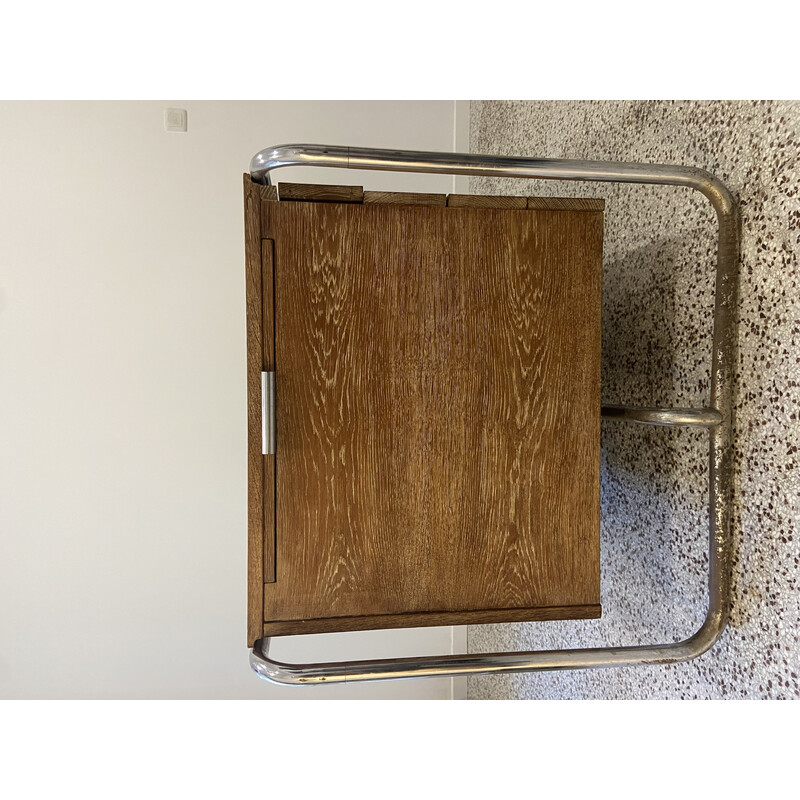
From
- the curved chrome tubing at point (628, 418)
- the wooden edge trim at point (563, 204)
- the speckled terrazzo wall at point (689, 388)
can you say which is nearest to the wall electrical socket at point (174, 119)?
the speckled terrazzo wall at point (689, 388)

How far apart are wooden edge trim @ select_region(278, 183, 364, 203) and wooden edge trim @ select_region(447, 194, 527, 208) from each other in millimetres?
94

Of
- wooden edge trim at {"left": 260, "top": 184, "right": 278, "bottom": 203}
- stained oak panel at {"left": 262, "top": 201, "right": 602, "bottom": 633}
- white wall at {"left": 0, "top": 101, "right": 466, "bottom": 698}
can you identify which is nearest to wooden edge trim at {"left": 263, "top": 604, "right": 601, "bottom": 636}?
stained oak panel at {"left": 262, "top": 201, "right": 602, "bottom": 633}

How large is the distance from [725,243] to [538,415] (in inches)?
11.1

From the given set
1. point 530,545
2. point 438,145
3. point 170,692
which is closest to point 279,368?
point 530,545

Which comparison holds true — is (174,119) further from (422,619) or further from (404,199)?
(422,619)

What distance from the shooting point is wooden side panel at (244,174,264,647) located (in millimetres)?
464

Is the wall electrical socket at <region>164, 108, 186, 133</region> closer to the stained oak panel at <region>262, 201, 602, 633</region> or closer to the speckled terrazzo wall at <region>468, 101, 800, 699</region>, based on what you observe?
the speckled terrazzo wall at <region>468, 101, 800, 699</region>

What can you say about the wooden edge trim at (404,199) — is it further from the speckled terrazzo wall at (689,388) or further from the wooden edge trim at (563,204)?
the speckled terrazzo wall at (689,388)

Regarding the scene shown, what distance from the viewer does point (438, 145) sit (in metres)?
1.60

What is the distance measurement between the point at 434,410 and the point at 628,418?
9.8 inches

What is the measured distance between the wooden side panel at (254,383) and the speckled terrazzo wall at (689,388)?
0.51 metres

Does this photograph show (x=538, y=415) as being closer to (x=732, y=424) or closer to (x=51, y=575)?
(x=732, y=424)

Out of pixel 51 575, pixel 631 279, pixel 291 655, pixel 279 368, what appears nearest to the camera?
pixel 279 368

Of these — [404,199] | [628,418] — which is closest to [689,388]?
[628,418]
